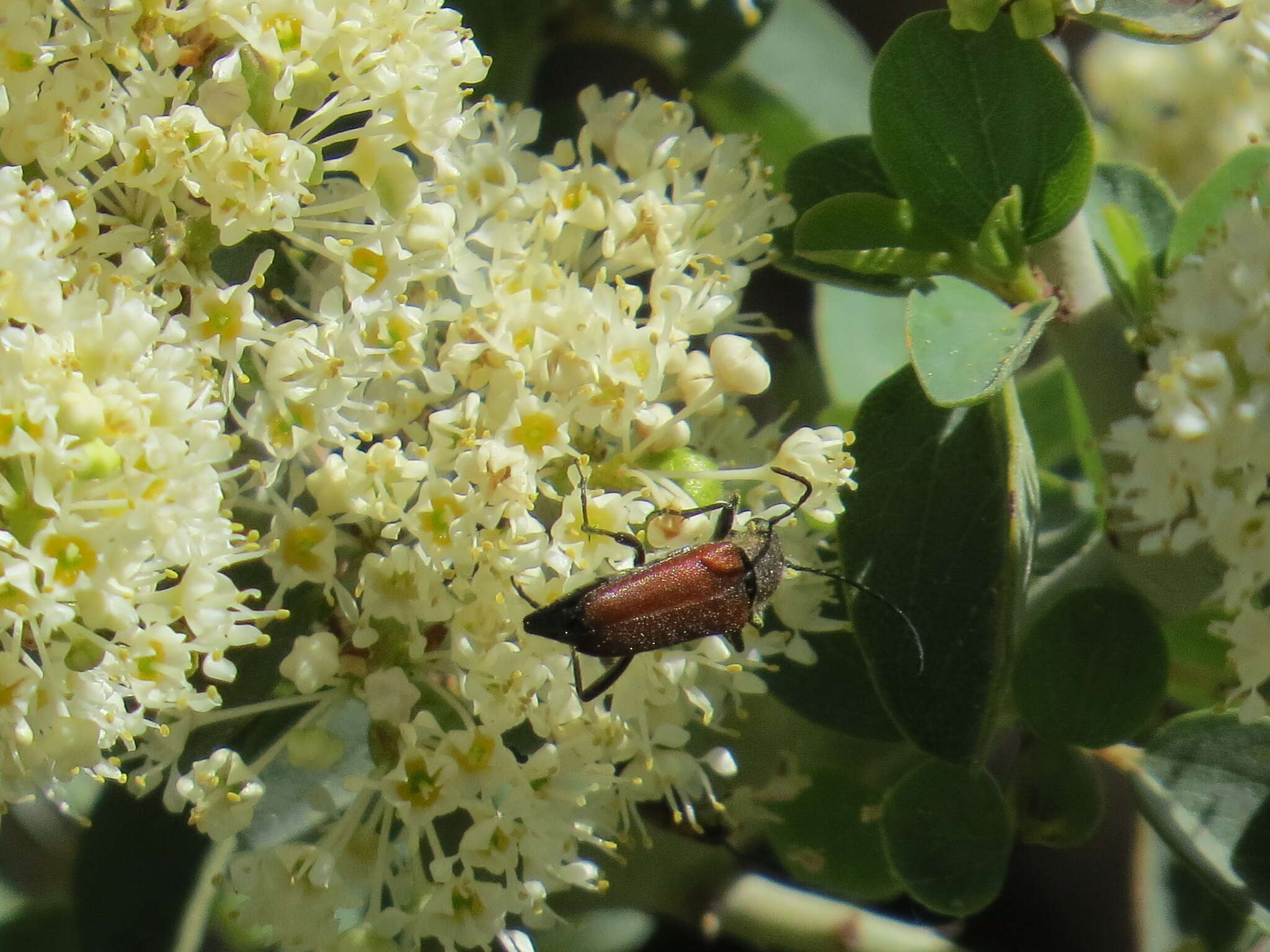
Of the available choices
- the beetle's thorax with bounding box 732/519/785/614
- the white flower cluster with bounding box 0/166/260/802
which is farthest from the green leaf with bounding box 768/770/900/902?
the white flower cluster with bounding box 0/166/260/802

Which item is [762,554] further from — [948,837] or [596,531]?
[948,837]

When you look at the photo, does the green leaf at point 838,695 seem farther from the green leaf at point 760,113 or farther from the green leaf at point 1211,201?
the green leaf at point 760,113

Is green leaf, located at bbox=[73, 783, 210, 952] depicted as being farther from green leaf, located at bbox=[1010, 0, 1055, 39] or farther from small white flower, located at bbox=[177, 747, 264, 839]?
green leaf, located at bbox=[1010, 0, 1055, 39]

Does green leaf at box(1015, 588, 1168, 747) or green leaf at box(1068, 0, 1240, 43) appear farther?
green leaf at box(1015, 588, 1168, 747)

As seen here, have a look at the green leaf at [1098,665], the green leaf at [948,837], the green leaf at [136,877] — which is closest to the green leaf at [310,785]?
the green leaf at [136,877]

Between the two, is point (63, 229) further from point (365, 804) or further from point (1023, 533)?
point (1023, 533)
